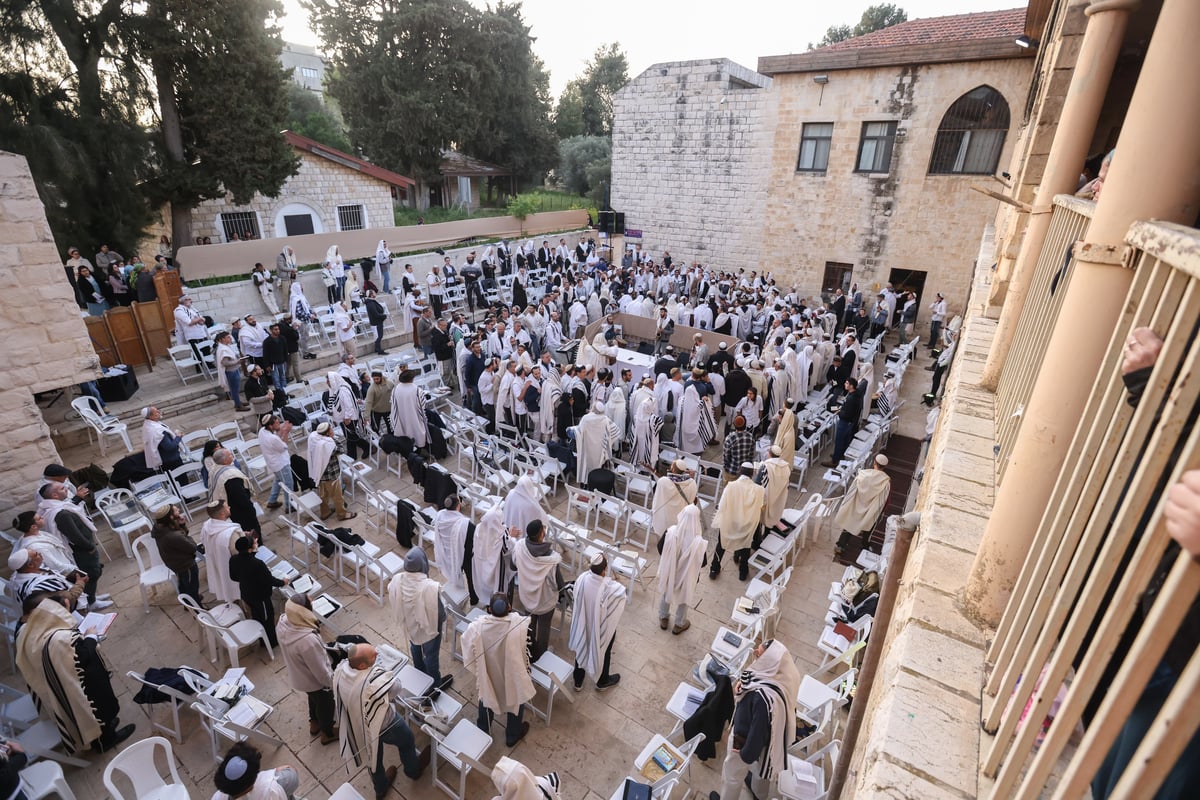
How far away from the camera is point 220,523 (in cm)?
624

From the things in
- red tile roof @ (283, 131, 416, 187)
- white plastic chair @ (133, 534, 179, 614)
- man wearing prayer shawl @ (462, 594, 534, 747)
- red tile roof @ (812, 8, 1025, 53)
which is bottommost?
white plastic chair @ (133, 534, 179, 614)

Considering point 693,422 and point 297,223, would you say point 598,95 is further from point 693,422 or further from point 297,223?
point 693,422

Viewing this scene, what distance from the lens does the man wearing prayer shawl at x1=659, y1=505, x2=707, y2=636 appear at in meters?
6.40

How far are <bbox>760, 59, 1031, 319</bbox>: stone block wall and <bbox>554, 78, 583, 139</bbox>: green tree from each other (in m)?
27.7

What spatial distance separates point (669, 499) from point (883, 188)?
17253 millimetres

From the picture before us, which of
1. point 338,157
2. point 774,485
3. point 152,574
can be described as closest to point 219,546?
point 152,574

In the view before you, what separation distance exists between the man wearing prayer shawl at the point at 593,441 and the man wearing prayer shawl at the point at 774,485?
2.57 m

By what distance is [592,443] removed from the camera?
9141 mm

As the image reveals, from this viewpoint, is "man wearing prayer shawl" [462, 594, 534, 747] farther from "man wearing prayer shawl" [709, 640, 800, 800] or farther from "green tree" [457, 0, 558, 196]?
"green tree" [457, 0, 558, 196]


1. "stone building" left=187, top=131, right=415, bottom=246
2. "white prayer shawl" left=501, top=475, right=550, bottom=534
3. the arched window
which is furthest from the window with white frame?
A: the arched window

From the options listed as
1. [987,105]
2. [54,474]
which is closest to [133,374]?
[54,474]

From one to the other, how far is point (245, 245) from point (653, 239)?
16026mm

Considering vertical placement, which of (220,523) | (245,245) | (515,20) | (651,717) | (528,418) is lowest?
(651,717)

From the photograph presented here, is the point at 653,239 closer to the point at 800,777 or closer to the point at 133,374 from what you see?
the point at 133,374
